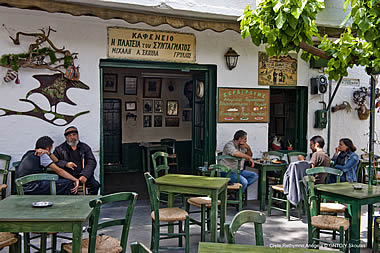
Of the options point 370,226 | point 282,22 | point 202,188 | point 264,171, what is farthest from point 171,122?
point 282,22

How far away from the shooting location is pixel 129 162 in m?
11.0

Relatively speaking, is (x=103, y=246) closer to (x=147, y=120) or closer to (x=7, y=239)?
(x=7, y=239)

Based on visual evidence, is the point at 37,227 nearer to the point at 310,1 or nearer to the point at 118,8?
the point at 310,1

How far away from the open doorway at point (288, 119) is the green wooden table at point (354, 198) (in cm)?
341

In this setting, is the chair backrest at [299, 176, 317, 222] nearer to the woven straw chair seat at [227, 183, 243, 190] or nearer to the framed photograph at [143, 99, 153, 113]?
the woven straw chair seat at [227, 183, 243, 190]

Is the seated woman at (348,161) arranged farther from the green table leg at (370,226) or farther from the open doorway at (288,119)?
the green table leg at (370,226)

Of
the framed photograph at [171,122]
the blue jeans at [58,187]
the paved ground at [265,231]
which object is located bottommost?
the paved ground at [265,231]

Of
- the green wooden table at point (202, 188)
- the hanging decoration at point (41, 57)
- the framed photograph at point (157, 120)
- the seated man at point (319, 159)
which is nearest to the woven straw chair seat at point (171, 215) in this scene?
the green wooden table at point (202, 188)

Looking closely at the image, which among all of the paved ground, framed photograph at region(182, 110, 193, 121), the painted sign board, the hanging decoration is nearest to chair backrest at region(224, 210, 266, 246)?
the paved ground

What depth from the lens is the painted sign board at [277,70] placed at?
7.98 m

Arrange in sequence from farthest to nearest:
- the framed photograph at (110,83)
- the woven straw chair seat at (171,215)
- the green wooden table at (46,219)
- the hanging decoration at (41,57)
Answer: the framed photograph at (110,83), the hanging decoration at (41,57), the woven straw chair seat at (171,215), the green wooden table at (46,219)

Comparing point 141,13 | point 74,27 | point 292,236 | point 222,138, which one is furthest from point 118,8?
point 292,236

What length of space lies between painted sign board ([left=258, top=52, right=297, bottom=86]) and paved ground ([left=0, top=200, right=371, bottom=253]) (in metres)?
2.62

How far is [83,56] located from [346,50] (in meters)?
4.08
